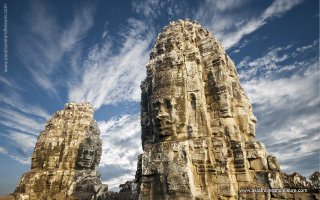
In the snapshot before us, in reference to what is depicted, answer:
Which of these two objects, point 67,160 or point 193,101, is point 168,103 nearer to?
point 193,101

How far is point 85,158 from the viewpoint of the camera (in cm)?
3500

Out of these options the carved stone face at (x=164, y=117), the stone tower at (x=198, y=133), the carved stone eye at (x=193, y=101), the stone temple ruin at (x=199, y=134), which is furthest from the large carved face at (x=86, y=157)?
the carved stone eye at (x=193, y=101)

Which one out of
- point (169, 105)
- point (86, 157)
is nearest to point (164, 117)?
point (169, 105)

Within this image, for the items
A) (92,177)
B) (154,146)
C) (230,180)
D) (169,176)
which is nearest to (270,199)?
(230,180)

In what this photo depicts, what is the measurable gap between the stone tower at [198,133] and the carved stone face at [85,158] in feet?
70.4

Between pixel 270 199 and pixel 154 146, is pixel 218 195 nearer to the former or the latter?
pixel 270 199

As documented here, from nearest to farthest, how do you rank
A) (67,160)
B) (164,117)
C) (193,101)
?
(164,117) → (193,101) → (67,160)

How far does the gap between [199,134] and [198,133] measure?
9cm

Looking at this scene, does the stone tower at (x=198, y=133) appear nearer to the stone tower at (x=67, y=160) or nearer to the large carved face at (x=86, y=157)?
the stone tower at (x=67, y=160)

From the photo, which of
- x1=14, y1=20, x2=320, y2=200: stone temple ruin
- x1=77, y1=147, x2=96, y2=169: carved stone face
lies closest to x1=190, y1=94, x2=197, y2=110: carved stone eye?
x1=14, y1=20, x2=320, y2=200: stone temple ruin

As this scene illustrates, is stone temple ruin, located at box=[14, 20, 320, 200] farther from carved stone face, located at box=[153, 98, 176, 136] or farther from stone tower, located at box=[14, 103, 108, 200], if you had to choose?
stone tower, located at box=[14, 103, 108, 200]

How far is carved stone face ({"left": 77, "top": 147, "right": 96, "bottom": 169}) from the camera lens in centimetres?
3459

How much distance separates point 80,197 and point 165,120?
67.6ft

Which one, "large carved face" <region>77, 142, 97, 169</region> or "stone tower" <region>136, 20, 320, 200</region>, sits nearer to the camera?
"stone tower" <region>136, 20, 320, 200</region>
